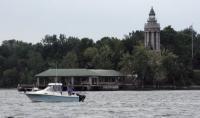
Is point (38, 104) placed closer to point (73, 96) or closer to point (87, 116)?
point (73, 96)

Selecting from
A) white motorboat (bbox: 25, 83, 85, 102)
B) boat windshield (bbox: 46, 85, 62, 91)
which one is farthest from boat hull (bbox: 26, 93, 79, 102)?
boat windshield (bbox: 46, 85, 62, 91)

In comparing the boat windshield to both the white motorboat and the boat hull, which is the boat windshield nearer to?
the white motorboat

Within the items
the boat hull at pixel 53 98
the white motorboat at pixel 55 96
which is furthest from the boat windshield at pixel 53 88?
the boat hull at pixel 53 98

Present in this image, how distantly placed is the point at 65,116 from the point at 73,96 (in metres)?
26.4

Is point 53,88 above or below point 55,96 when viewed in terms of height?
above

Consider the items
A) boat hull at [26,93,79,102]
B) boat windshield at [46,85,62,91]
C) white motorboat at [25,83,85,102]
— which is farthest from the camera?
boat windshield at [46,85,62,91]

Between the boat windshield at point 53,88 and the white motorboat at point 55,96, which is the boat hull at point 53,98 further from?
the boat windshield at point 53,88

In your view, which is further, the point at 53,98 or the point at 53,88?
the point at 53,88

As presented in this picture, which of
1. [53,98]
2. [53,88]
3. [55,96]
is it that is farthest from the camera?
[53,88]

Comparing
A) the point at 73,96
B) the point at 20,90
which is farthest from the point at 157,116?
the point at 20,90

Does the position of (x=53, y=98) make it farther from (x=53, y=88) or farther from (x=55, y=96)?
(x=53, y=88)

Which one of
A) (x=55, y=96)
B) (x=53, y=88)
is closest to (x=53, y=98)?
(x=55, y=96)

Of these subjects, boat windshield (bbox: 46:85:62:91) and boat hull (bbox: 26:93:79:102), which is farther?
boat windshield (bbox: 46:85:62:91)

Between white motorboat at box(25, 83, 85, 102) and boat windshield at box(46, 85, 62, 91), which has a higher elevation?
boat windshield at box(46, 85, 62, 91)
